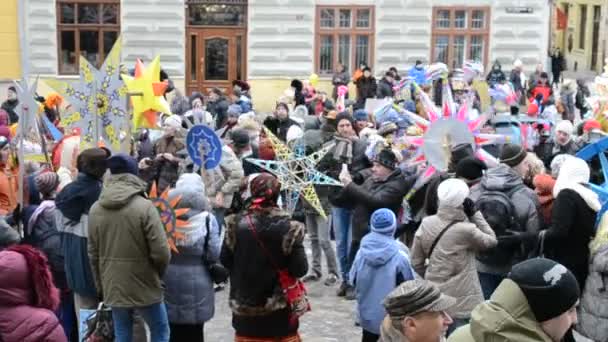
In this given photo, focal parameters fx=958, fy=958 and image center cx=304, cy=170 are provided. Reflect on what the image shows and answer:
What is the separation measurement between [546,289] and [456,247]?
296 cm

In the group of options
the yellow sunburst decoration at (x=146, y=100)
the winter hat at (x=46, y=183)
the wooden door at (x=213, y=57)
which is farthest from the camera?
the wooden door at (x=213, y=57)

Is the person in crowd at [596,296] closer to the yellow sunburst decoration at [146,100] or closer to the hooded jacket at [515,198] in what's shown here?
→ the hooded jacket at [515,198]

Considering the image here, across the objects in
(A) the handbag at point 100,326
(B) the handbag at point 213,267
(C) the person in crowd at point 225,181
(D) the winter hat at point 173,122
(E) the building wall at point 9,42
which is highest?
(E) the building wall at point 9,42

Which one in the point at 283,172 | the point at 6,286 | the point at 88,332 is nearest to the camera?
the point at 6,286

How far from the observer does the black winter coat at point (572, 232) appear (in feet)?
21.5

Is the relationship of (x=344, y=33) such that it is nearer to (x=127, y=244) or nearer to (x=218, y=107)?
(x=218, y=107)

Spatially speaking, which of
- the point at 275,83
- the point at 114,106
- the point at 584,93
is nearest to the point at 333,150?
the point at 114,106

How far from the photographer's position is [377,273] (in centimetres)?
632

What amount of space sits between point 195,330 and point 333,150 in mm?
3010

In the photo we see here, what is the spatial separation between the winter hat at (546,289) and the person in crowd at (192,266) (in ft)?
11.7

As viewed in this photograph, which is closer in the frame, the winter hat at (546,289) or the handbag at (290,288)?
the winter hat at (546,289)

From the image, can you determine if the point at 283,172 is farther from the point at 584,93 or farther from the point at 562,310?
the point at 584,93

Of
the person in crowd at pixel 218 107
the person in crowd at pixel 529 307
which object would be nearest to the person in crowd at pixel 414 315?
the person in crowd at pixel 529 307

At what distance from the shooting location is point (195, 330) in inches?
268
